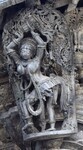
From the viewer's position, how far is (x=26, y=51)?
629 cm

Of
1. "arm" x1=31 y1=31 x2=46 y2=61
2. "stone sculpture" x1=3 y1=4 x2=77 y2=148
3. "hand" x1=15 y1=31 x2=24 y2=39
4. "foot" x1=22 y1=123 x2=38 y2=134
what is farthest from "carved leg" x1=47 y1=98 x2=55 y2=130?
"hand" x1=15 y1=31 x2=24 y2=39

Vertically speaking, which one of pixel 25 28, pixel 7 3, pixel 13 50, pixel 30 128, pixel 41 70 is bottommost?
pixel 30 128

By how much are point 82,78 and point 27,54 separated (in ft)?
1.71

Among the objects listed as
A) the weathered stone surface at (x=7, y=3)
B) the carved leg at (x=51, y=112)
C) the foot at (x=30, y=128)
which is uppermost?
the weathered stone surface at (x=7, y=3)

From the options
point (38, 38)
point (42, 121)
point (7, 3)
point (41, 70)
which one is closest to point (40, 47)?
point (38, 38)

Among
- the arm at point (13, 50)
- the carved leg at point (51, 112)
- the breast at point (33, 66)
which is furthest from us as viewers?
the arm at point (13, 50)

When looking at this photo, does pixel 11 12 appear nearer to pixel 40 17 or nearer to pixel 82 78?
pixel 40 17

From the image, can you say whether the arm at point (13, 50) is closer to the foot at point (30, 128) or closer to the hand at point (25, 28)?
the hand at point (25, 28)

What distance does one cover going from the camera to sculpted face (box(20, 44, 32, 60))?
247 inches

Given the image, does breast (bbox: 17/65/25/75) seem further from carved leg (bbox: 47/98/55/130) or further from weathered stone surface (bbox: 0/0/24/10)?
weathered stone surface (bbox: 0/0/24/10)

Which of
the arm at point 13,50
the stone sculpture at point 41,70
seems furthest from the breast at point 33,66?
the arm at point 13,50

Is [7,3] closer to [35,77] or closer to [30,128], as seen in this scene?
[35,77]

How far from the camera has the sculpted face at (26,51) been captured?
6276 mm

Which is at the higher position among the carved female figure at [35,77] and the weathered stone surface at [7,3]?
the weathered stone surface at [7,3]
